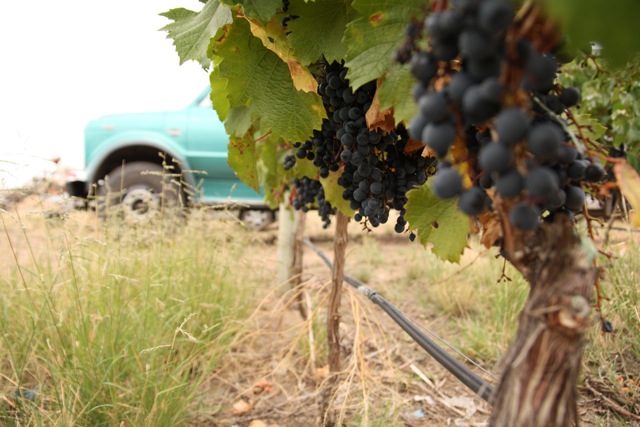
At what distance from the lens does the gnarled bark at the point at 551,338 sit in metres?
0.56

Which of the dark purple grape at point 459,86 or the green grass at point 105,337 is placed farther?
the green grass at point 105,337

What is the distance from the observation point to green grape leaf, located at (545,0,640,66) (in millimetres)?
447

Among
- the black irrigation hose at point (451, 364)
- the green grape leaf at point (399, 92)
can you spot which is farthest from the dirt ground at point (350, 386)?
the green grape leaf at point (399, 92)

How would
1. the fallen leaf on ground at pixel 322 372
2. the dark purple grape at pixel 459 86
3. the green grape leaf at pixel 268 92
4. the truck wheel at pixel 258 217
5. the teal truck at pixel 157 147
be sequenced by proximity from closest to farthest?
the dark purple grape at pixel 459 86
the green grape leaf at pixel 268 92
the fallen leaf on ground at pixel 322 372
the teal truck at pixel 157 147
the truck wheel at pixel 258 217

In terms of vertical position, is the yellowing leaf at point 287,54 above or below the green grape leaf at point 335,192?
above

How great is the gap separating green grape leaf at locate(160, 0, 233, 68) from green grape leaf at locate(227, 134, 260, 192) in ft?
1.35

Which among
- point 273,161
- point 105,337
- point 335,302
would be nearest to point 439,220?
point 335,302

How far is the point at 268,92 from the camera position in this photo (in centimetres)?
128

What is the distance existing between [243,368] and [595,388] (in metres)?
1.73

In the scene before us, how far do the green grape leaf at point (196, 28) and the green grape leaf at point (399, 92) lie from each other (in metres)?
0.47

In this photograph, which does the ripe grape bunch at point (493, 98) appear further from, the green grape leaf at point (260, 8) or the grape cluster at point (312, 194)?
the grape cluster at point (312, 194)

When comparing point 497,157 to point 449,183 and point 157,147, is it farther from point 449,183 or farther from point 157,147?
point 157,147

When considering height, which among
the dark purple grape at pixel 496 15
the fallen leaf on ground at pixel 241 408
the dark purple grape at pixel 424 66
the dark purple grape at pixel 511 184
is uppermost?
the dark purple grape at pixel 496 15

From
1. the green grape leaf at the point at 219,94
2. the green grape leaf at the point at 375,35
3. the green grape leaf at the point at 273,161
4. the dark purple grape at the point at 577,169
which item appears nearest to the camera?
the dark purple grape at the point at 577,169
